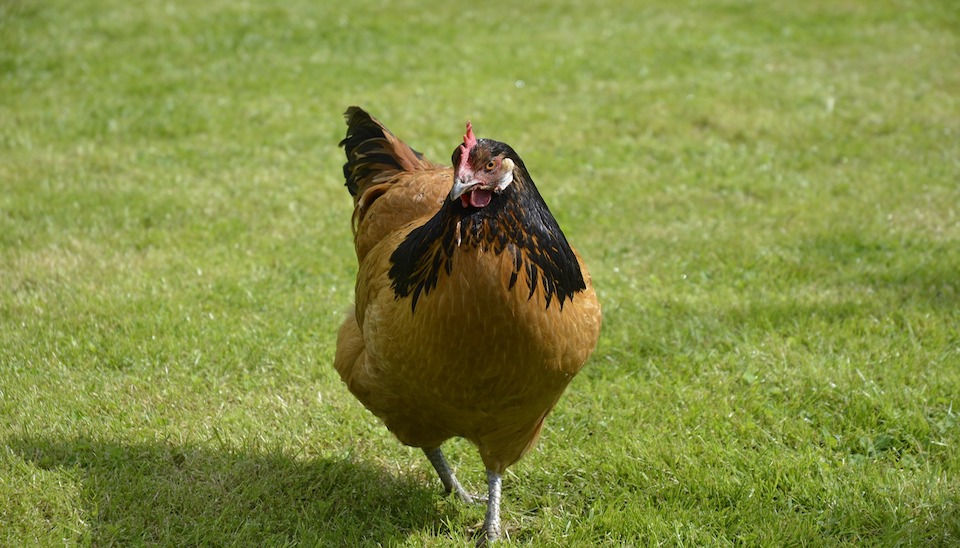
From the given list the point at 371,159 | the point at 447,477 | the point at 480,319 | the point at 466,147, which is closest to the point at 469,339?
the point at 480,319

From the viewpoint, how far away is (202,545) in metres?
4.08

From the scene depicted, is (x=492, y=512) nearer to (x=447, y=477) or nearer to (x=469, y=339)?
(x=447, y=477)

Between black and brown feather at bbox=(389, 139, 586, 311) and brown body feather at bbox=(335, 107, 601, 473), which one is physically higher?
black and brown feather at bbox=(389, 139, 586, 311)

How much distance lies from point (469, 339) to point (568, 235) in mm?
4157

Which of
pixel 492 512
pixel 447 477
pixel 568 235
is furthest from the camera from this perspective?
pixel 568 235

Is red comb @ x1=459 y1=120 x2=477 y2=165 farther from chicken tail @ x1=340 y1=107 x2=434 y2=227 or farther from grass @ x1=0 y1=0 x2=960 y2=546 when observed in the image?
grass @ x1=0 y1=0 x2=960 y2=546

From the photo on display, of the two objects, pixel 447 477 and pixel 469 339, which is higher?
pixel 469 339

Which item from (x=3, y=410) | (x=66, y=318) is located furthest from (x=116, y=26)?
(x=3, y=410)

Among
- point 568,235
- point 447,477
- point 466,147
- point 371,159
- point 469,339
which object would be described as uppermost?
point 466,147

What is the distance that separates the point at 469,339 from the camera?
3.49 meters

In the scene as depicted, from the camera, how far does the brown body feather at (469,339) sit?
11.3 feet

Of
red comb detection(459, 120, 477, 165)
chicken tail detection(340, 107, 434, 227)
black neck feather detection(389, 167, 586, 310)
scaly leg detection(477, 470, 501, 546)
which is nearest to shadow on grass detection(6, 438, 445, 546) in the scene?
scaly leg detection(477, 470, 501, 546)

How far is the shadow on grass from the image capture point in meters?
4.17

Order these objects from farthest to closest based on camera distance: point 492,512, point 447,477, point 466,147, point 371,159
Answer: point 371,159 → point 447,477 → point 492,512 → point 466,147
